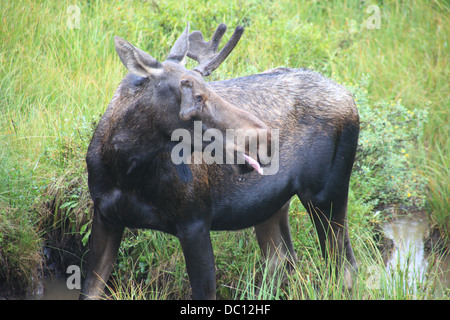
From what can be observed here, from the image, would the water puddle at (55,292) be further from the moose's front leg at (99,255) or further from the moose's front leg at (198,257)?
the moose's front leg at (198,257)

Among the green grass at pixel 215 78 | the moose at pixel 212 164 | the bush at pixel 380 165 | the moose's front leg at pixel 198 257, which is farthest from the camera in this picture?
the bush at pixel 380 165

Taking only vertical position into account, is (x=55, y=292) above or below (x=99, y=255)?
below

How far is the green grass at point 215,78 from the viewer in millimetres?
5215

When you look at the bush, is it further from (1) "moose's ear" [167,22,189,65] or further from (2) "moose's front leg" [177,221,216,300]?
(1) "moose's ear" [167,22,189,65]

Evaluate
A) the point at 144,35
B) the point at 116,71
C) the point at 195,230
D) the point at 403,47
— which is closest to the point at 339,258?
the point at 195,230

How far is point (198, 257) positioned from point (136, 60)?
1.30m

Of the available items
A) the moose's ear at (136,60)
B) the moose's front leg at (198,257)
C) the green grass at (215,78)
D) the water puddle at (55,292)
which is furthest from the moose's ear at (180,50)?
the water puddle at (55,292)

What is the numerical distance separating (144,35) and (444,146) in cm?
395

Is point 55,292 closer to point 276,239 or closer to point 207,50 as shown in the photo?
point 276,239

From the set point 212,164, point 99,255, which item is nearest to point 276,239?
point 212,164

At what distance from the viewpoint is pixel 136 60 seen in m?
3.74

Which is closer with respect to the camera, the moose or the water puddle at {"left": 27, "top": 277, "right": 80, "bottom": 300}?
the moose

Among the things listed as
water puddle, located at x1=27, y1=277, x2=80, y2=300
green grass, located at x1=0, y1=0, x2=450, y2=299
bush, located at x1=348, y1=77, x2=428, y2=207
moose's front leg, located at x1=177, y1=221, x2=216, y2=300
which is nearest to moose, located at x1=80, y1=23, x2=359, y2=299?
moose's front leg, located at x1=177, y1=221, x2=216, y2=300

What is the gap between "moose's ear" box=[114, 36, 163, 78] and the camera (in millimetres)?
3672
